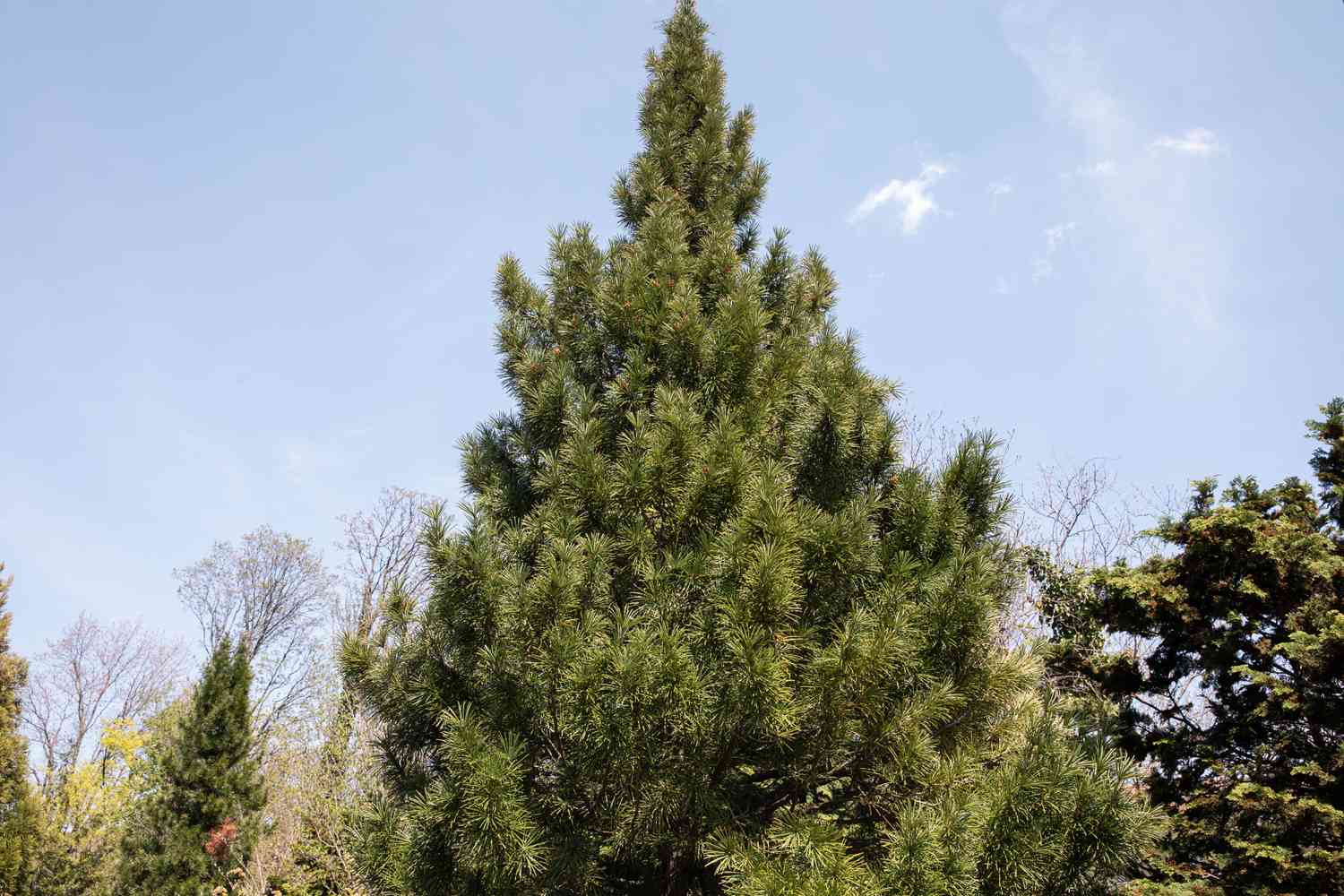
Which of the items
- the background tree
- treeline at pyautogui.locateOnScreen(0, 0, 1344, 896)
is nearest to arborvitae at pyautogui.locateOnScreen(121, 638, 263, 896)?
the background tree

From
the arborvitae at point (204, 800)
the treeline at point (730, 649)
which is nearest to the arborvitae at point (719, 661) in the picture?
the treeline at point (730, 649)

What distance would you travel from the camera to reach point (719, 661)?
4203mm

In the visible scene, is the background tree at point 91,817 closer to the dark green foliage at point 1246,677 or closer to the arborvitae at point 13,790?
the arborvitae at point 13,790

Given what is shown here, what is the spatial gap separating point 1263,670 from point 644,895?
24.1ft

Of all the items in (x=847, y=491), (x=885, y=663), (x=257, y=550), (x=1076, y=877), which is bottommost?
(x=1076, y=877)

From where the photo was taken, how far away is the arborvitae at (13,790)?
39.3ft

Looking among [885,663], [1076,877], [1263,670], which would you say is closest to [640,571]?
[885,663]

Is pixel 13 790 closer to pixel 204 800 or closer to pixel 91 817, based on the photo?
pixel 204 800

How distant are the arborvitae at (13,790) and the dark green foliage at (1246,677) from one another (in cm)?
1535

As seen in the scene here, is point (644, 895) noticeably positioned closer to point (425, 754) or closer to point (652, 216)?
point (425, 754)

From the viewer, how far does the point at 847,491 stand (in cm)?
533

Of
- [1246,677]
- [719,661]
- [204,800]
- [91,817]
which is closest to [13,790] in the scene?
[204,800]

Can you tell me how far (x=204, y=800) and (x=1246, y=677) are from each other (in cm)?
1532

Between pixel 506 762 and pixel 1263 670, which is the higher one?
pixel 1263 670
